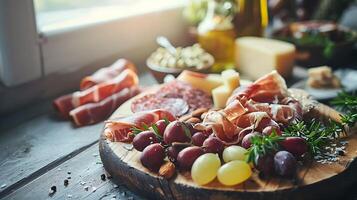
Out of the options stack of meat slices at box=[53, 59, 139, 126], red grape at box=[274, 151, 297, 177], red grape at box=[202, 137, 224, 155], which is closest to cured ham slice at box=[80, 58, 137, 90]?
stack of meat slices at box=[53, 59, 139, 126]

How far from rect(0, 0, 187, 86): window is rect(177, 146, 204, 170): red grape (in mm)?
592

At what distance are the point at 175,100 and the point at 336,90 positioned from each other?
458 mm

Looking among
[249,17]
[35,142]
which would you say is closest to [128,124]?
[35,142]

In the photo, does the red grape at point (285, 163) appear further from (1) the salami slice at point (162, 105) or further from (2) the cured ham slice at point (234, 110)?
(1) the salami slice at point (162, 105)

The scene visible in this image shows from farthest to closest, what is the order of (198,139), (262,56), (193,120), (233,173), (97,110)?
(262,56) < (97,110) < (193,120) < (198,139) < (233,173)

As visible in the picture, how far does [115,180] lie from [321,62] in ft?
2.92

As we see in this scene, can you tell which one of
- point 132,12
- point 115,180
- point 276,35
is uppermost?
point 132,12

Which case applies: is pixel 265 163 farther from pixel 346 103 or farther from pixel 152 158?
pixel 346 103

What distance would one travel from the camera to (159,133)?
2.82 feet

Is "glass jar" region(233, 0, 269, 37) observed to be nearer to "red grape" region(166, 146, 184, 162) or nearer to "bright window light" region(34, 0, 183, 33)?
"bright window light" region(34, 0, 183, 33)

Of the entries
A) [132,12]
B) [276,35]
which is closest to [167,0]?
[132,12]

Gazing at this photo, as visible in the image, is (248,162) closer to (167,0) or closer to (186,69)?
(186,69)

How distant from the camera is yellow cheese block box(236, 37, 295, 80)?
138cm

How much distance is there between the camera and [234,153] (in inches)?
30.2
